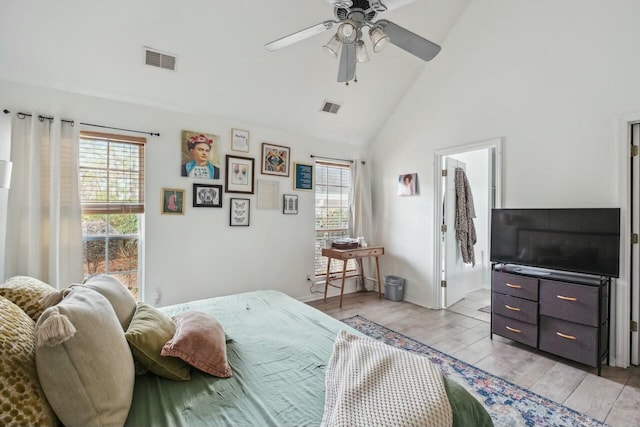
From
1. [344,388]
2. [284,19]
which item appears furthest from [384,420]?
[284,19]

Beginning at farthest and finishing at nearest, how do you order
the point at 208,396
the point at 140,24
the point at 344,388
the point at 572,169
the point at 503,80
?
the point at 503,80 → the point at 572,169 → the point at 140,24 → the point at 208,396 → the point at 344,388

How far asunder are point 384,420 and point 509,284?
8.14 ft

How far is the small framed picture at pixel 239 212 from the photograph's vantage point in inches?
142

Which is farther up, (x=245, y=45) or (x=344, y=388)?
(x=245, y=45)

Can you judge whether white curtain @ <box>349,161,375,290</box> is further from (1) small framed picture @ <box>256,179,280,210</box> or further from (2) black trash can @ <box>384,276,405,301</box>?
(1) small framed picture @ <box>256,179,280,210</box>

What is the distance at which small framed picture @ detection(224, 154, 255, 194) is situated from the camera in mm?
3578

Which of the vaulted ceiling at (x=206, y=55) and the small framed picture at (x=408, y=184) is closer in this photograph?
the vaulted ceiling at (x=206, y=55)

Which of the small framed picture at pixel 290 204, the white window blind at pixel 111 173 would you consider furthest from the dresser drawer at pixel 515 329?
the white window blind at pixel 111 173

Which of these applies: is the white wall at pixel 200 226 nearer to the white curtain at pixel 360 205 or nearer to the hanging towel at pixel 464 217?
the white curtain at pixel 360 205

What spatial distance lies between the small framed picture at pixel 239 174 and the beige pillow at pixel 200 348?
2.35 m

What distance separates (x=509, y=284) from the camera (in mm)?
2846

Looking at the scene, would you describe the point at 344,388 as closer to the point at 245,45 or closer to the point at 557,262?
the point at 557,262

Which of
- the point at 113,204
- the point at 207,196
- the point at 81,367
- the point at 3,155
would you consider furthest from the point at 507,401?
the point at 3,155

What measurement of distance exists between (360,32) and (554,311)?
8.90 ft
